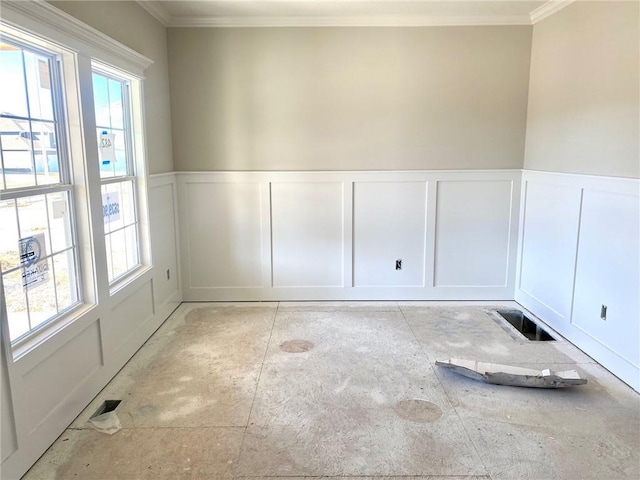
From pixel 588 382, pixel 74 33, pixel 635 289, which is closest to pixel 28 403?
pixel 74 33

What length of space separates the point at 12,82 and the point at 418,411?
2655 millimetres

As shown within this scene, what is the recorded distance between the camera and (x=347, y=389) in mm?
2742

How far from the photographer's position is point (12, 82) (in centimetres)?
206

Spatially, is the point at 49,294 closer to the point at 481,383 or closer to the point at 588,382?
the point at 481,383

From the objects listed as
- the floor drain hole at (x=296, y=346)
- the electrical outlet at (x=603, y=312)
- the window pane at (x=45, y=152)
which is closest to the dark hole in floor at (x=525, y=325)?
the electrical outlet at (x=603, y=312)

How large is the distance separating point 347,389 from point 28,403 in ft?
5.51

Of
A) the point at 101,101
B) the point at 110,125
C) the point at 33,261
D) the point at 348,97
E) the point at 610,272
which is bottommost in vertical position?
the point at 610,272

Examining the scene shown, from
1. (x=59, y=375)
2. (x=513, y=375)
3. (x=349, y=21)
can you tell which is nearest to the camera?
(x=59, y=375)

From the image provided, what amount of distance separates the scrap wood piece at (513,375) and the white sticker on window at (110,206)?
2442mm

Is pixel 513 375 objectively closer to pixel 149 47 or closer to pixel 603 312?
pixel 603 312

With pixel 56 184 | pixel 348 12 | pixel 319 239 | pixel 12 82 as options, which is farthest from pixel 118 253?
pixel 348 12

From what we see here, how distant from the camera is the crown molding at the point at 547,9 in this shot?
11.4 ft

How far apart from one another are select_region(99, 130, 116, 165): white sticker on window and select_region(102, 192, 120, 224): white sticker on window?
0.76 feet

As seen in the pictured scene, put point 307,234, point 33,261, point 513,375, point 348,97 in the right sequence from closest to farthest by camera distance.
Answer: point 33,261 → point 513,375 → point 348,97 → point 307,234
